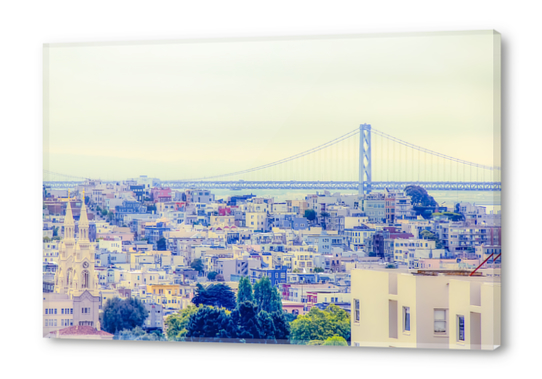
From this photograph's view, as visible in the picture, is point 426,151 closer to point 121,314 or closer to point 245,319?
point 245,319

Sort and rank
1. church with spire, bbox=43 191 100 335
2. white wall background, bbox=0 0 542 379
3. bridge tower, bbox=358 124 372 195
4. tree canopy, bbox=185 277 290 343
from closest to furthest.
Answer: white wall background, bbox=0 0 542 379 < bridge tower, bbox=358 124 372 195 < tree canopy, bbox=185 277 290 343 < church with spire, bbox=43 191 100 335

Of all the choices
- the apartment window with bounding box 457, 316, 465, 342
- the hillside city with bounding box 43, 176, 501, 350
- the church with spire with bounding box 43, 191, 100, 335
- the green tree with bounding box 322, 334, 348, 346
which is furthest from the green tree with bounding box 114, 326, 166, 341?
the apartment window with bounding box 457, 316, 465, 342

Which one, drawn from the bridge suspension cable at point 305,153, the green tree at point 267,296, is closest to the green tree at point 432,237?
the bridge suspension cable at point 305,153

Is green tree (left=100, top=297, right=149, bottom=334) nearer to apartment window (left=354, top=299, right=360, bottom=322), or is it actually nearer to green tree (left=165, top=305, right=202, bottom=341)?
green tree (left=165, top=305, right=202, bottom=341)

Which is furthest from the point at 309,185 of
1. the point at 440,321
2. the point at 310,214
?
the point at 440,321

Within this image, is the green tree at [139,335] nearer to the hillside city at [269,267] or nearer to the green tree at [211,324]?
the hillside city at [269,267]
